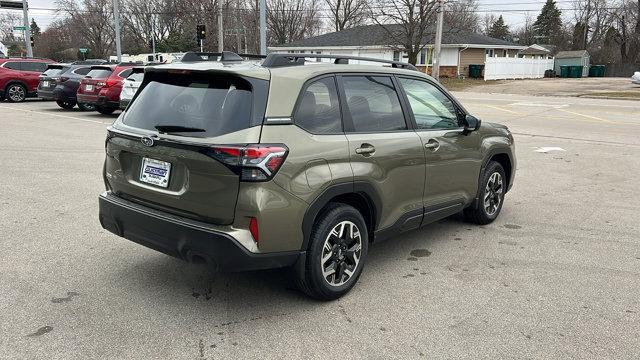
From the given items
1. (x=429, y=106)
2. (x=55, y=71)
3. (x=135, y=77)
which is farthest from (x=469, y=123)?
(x=55, y=71)

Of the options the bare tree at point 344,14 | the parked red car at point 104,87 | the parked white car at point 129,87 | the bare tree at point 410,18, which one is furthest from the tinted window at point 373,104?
the bare tree at point 344,14

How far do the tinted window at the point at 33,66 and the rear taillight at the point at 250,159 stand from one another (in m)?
22.9

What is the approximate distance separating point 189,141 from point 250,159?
0.45m

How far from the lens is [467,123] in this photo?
5.16m

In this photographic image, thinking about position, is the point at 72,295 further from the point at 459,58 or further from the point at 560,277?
the point at 459,58

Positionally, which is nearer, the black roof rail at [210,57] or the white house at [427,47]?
the black roof rail at [210,57]

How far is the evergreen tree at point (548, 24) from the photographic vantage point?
9194 centimetres

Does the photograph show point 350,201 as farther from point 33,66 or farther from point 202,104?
point 33,66

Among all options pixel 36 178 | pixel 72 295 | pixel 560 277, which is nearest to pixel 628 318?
pixel 560 277

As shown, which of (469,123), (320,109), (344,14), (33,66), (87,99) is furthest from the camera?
(344,14)

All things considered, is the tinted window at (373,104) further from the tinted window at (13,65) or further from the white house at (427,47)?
the white house at (427,47)

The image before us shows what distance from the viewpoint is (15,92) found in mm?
22562

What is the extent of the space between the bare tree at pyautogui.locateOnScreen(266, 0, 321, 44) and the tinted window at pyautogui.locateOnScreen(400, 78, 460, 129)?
6693cm

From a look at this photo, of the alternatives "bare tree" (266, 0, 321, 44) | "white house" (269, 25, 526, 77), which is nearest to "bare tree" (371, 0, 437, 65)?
"white house" (269, 25, 526, 77)
